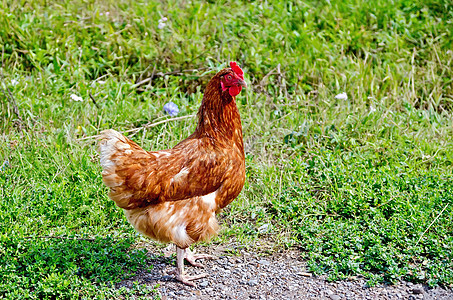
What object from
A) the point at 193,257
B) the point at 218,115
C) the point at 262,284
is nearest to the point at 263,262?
the point at 262,284

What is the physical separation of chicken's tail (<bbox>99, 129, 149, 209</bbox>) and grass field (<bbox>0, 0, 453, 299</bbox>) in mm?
633

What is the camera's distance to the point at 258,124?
554 centimetres

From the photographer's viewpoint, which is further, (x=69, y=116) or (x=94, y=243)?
(x=69, y=116)

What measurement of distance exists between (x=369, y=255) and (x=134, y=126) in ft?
9.02

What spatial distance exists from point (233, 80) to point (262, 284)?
1.52 meters

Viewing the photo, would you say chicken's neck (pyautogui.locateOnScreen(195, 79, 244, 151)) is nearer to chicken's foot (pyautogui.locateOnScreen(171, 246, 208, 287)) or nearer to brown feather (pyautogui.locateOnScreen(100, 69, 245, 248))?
brown feather (pyautogui.locateOnScreen(100, 69, 245, 248))

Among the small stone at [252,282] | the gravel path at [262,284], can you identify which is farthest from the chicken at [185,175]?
the small stone at [252,282]

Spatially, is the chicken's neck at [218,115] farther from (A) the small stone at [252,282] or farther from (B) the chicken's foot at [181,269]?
(A) the small stone at [252,282]

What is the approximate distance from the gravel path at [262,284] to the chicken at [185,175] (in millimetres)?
138

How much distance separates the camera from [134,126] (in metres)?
5.49

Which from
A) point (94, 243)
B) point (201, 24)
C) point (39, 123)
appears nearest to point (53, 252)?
point (94, 243)

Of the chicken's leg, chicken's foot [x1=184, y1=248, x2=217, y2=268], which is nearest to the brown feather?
the chicken's leg

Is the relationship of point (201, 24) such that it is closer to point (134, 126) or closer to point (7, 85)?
point (134, 126)

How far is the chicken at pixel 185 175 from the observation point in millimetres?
3613
